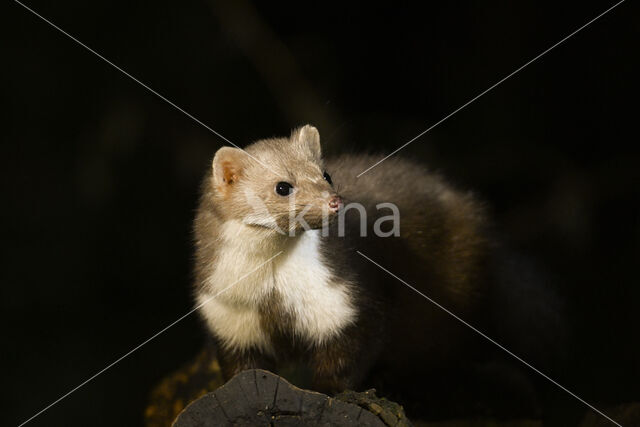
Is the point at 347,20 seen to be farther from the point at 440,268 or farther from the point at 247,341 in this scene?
the point at 247,341

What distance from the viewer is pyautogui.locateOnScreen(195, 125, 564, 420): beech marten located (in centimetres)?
268

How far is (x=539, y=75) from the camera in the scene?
4.08m

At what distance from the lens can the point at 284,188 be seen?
104 inches

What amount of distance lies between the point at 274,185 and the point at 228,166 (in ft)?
0.65

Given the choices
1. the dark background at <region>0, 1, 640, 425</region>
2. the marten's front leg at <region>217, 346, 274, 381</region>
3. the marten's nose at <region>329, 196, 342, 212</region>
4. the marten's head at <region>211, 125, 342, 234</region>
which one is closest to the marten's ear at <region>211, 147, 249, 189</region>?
the marten's head at <region>211, 125, 342, 234</region>

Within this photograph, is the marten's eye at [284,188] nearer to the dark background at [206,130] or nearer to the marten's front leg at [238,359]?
the marten's front leg at [238,359]

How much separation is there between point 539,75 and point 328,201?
7.06 ft

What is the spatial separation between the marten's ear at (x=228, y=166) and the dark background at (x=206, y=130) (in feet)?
3.67

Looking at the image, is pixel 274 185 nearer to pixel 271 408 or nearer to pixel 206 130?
pixel 271 408

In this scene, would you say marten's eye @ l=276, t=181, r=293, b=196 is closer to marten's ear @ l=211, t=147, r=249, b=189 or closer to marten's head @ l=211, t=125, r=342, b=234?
marten's head @ l=211, t=125, r=342, b=234

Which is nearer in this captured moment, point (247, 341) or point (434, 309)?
A: point (247, 341)

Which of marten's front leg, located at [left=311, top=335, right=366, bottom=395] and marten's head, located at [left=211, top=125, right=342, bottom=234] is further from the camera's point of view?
marten's front leg, located at [left=311, top=335, right=366, bottom=395]

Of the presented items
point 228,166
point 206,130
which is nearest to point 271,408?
point 228,166

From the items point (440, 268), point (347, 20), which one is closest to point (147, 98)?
point (347, 20)
